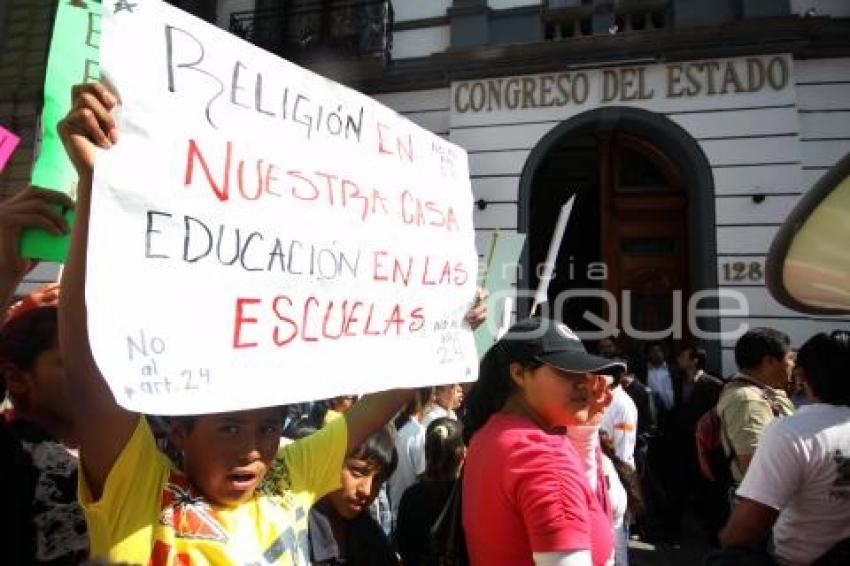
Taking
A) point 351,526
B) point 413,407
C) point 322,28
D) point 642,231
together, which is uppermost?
point 322,28

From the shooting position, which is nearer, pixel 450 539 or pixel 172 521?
pixel 172 521

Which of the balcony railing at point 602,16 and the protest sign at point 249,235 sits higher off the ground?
the balcony railing at point 602,16

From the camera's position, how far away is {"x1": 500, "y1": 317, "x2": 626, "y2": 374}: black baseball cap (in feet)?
6.53

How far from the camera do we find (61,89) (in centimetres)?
152

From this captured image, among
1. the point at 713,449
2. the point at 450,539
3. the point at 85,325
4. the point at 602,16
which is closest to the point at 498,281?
the point at 450,539

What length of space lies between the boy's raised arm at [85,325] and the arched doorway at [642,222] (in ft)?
27.0

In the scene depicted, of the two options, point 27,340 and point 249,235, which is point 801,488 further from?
point 27,340

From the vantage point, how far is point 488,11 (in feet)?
32.3

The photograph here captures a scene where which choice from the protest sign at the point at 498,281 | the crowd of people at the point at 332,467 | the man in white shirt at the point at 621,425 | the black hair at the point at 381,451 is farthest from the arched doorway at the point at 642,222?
the black hair at the point at 381,451

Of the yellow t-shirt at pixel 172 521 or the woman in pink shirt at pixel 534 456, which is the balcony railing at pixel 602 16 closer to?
the woman in pink shirt at pixel 534 456

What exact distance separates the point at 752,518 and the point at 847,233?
103 centimetres

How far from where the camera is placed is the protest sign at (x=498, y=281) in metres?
2.87

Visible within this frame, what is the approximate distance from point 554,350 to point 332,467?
2.39ft

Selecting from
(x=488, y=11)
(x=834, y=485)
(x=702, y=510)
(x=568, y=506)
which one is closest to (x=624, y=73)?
(x=488, y=11)
